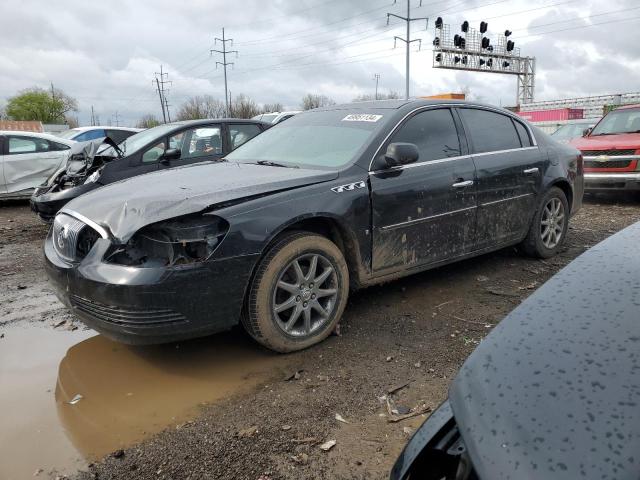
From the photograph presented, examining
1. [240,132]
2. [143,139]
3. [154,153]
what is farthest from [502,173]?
[143,139]

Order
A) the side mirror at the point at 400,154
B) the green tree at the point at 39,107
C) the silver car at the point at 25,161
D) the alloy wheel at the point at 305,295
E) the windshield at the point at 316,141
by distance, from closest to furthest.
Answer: the alloy wheel at the point at 305,295
the side mirror at the point at 400,154
the windshield at the point at 316,141
the silver car at the point at 25,161
the green tree at the point at 39,107

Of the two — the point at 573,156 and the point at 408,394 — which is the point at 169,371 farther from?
the point at 573,156

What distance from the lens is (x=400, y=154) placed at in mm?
3533

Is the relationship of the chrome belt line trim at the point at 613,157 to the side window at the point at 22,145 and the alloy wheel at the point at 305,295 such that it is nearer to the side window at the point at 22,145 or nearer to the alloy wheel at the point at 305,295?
the alloy wheel at the point at 305,295

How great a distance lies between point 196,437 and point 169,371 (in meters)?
0.76

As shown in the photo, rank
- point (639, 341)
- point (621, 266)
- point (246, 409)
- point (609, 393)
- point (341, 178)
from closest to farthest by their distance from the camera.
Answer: point (609, 393) → point (639, 341) → point (621, 266) → point (246, 409) → point (341, 178)

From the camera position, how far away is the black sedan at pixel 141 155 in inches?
263

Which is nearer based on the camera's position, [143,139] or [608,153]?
[143,139]

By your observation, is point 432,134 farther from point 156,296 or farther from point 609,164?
point 609,164

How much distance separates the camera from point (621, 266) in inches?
61.5

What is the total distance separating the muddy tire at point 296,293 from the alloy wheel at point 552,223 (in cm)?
270

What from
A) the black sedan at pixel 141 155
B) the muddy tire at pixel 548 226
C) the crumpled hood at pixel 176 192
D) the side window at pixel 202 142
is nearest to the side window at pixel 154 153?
the black sedan at pixel 141 155

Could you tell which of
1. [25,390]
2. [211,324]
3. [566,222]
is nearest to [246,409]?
[211,324]

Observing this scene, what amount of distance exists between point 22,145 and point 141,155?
4.54m
